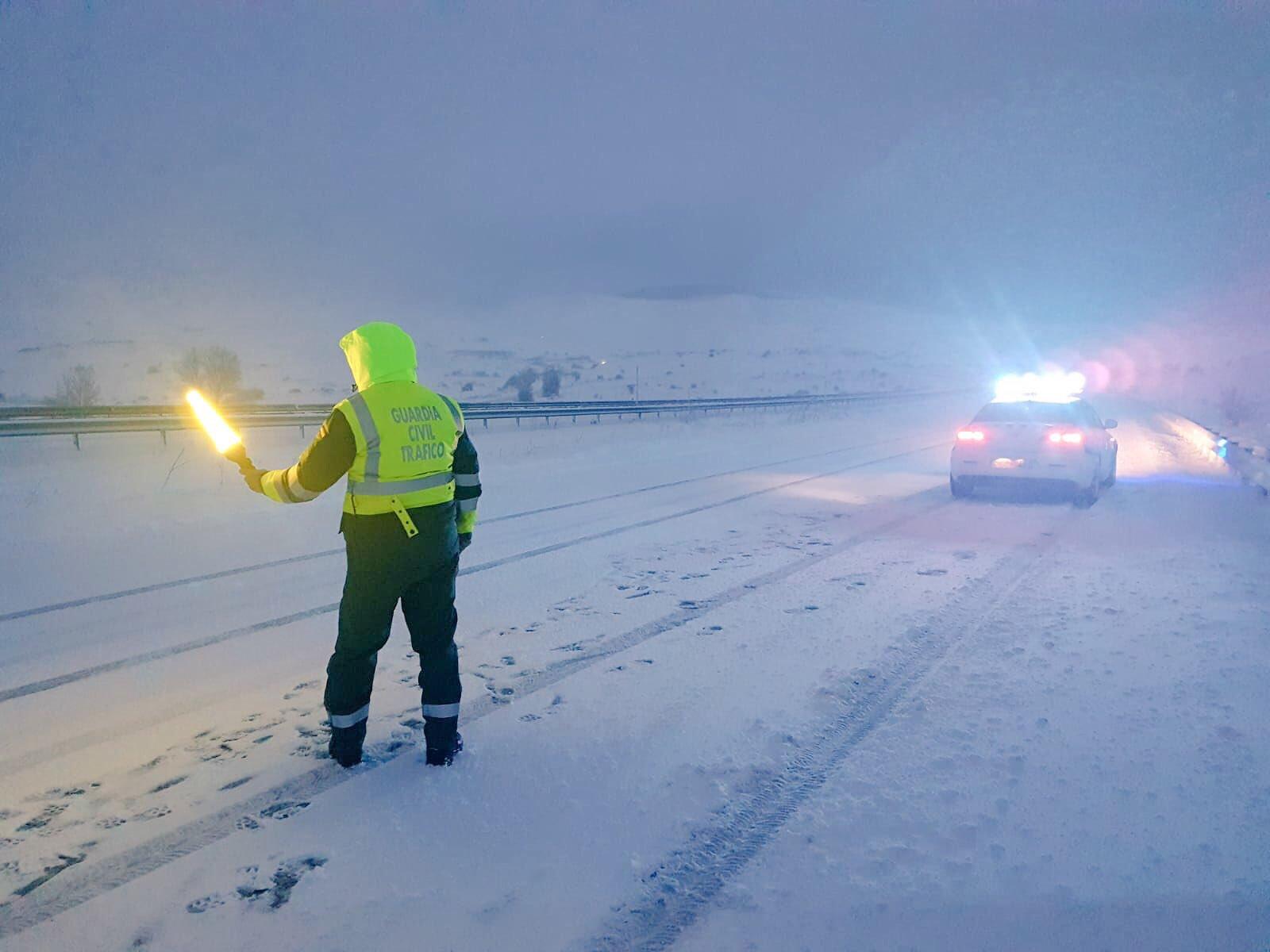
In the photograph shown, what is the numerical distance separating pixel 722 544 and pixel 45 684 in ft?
19.6

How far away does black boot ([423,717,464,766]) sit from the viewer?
396cm

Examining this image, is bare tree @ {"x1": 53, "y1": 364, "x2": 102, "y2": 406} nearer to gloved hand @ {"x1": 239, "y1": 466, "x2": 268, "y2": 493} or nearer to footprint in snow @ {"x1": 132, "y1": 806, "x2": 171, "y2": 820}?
gloved hand @ {"x1": 239, "y1": 466, "x2": 268, "y2": 493}

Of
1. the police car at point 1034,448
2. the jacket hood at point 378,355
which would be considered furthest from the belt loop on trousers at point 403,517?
the police car at point 1034,448

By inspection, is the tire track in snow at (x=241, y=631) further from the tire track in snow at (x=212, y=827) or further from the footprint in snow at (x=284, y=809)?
the footprint in snow at (x=284, y=809)

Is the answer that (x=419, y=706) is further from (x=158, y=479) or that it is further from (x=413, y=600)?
(x=158, y=479)

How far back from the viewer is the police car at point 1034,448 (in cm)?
1121

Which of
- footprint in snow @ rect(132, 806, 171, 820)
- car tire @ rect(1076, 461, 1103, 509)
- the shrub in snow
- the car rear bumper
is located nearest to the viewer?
footprint in snow @ rect(132, 806, 171, 820)

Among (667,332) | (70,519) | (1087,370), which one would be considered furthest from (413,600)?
(667,332)

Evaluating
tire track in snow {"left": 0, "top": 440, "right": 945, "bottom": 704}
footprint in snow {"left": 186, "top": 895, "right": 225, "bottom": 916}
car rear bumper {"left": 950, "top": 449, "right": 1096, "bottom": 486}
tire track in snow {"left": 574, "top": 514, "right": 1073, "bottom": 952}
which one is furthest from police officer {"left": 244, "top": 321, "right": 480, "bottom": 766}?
car rear bumper {"left": 950, "top": 449, "right": 1096, "bottom": 486}

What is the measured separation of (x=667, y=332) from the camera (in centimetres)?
12988

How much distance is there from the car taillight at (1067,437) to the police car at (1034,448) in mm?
10

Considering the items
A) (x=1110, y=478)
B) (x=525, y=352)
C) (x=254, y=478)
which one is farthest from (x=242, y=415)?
(x=525, y=352)

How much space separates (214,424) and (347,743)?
1676mm

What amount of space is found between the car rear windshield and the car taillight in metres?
0.33
